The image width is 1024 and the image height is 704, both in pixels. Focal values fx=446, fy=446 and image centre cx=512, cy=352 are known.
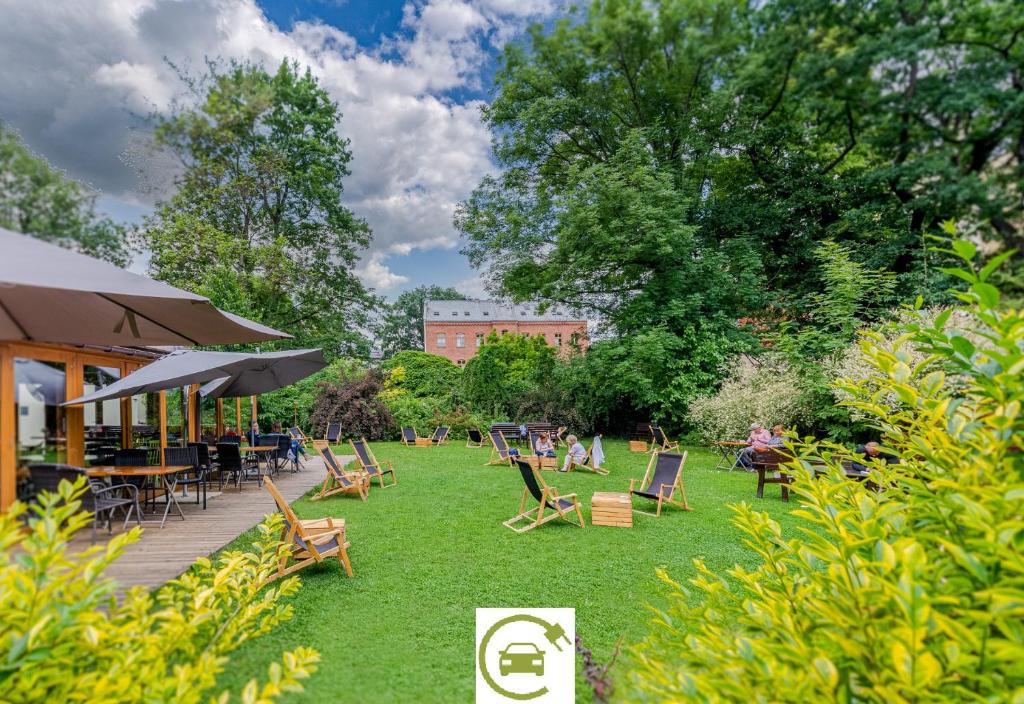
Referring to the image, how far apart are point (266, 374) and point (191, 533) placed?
12.4ft

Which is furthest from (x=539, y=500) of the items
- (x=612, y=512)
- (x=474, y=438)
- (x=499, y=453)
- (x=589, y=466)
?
(x=474, y=438)

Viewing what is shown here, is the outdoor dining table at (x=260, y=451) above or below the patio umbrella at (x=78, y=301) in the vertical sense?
below

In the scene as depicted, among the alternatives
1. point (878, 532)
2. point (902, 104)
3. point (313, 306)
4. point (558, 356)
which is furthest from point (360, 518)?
point (558, 356)

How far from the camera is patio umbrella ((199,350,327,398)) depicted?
673 centimetres

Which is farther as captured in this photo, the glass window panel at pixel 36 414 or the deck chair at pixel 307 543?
the deck chair at pixel 307 543

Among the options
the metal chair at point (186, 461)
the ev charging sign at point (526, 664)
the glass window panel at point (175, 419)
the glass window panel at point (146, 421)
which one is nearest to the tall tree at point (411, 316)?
the glass window panel at point (175, 419)

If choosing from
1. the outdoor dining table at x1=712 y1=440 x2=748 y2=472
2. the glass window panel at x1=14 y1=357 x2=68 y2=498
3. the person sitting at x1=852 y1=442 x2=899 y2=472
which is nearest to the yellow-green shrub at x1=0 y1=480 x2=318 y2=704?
the glass window panel at x1=14 y1=357 x2=68 y2=498

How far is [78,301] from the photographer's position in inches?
65.9

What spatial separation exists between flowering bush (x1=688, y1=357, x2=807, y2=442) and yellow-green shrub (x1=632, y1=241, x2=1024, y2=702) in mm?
10832

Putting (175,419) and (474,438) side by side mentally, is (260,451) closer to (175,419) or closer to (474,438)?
(175,419)

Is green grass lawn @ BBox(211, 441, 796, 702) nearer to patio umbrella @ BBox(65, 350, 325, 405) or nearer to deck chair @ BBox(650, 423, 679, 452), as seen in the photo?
patio umbrella @ BBox(65, 350, 325, 405)

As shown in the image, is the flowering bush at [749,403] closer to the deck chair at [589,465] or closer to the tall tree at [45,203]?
the deck chair at [589,465]

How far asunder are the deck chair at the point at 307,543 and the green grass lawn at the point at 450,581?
23 cm

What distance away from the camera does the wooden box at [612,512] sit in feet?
20.6
